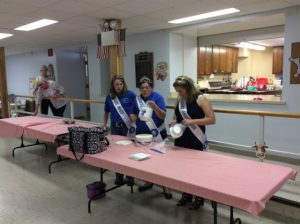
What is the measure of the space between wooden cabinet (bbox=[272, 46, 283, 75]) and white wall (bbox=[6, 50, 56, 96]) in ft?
24.2

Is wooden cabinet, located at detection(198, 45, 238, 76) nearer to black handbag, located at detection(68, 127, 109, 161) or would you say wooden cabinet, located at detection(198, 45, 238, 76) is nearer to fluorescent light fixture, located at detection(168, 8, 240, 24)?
fluorescent light fixture, located at detection(168, 8, 240, 24)

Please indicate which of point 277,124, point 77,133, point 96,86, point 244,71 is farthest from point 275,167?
point 244,71

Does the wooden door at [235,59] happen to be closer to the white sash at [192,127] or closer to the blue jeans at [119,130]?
the blue jeans at [119,130]

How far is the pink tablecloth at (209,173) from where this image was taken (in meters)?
1.53

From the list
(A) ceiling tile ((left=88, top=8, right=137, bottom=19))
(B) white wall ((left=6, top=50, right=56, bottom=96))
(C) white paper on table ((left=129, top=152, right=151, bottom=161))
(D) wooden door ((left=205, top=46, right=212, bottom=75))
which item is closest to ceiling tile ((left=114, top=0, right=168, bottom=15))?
(A) ceiling tile ((left=88, top=8, right=137, bottom=19))

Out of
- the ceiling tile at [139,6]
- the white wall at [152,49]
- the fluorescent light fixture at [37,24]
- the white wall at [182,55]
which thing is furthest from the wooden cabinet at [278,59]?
the fluorescent light fixture at [37,24]

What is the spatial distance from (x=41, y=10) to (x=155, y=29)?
97.8 inches

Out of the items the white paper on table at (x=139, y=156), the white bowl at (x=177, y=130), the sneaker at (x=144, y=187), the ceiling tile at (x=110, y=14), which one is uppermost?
the ceiling tile at (x=110, y=14)

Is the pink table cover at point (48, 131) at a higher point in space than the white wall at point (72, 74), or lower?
lower

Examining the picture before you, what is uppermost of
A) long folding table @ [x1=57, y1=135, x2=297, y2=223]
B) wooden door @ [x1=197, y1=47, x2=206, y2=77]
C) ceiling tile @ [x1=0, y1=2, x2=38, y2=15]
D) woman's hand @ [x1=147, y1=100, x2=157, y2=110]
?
ceiling tile @ [x1=0, y1=2, x2=38, y2=15]

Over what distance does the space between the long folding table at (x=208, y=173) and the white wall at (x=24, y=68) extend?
7.42m

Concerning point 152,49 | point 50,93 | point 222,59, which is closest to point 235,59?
point 222,59

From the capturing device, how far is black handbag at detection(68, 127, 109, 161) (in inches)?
93.8

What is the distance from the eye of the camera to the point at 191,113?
2.47m
